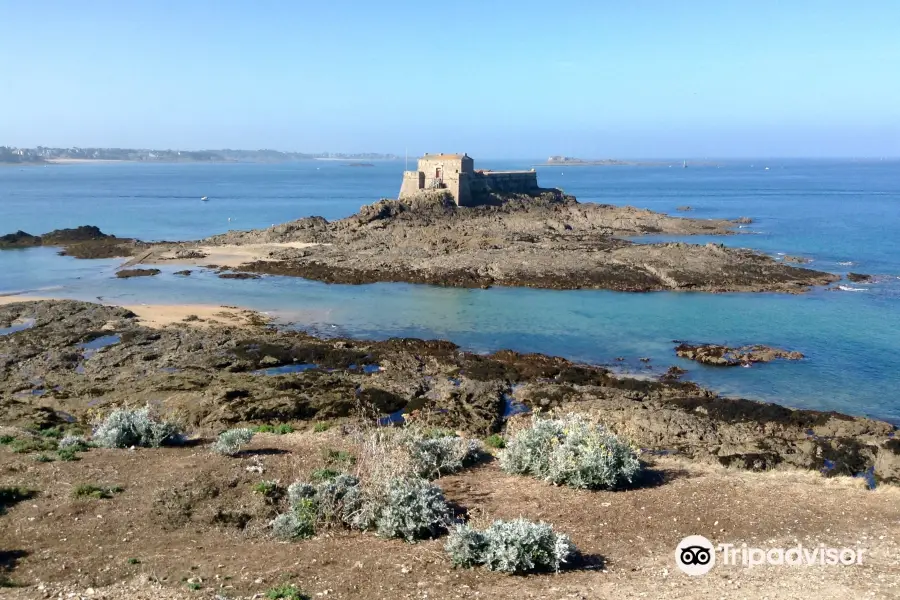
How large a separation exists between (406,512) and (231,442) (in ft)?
14.2

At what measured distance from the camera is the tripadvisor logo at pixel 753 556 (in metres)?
7.31

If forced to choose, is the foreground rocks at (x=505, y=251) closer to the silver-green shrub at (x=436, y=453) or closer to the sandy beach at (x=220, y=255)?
the sandy beach at (x=220, y=255)

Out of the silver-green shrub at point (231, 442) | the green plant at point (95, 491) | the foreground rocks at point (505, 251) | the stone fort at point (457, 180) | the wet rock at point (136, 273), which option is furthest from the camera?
the stone fort at point (457, 180)

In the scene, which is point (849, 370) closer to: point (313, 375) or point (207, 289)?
point (313, 375)

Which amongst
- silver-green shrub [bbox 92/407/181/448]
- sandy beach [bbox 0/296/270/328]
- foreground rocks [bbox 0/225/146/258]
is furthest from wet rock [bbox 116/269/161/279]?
silver-green shrub [bbox 92/407/181/448]

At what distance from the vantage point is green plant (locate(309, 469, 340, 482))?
31.2 ft

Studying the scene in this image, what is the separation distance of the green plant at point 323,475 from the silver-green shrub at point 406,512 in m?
1.31

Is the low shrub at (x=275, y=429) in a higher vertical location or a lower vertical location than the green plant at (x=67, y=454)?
lower

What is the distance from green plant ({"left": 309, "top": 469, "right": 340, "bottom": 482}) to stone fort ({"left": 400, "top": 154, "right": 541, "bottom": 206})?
46.6m

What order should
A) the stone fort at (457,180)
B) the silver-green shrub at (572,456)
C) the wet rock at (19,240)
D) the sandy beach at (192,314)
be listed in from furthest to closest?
the stone fort at (457,180) → the wet rock at (19,240) → the sandy beach at (192,314) → the silver-green shrub at (572,456)

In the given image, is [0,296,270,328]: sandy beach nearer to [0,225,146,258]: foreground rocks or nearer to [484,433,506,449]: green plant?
[0,225,146,258]: foreground rocks

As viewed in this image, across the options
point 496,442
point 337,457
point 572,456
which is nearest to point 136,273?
point 337,457

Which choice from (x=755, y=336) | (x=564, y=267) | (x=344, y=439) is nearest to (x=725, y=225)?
(x=564, y=267)

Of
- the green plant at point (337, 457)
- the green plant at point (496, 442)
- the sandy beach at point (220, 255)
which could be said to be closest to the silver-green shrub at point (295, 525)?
the green plant at point (337, 457)
